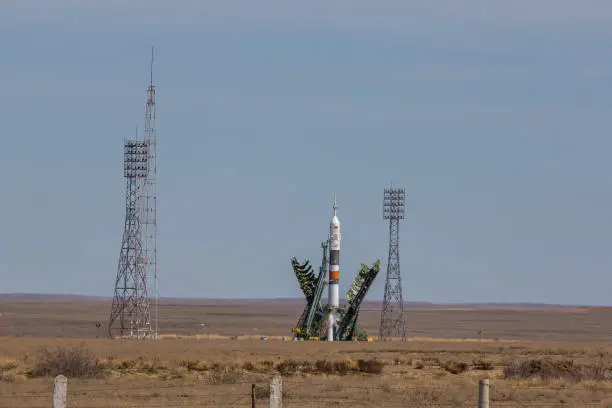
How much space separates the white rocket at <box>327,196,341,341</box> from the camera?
8056 centimetres

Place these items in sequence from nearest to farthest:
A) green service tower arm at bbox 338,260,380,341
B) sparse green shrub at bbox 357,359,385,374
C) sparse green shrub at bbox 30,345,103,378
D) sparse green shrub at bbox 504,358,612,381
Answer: sparse green shrub at bbox 30,345,103,378 < sparse green shrub at bbox 504,358,612,381 < sparse green shrub at bbox 357,359,385,374 < green service tower arm at bbox 338,260,380,341

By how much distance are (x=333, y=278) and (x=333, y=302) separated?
1448 millimetres

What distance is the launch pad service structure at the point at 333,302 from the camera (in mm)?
80188

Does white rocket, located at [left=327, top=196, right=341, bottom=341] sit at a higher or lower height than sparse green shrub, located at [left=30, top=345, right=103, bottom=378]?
higher

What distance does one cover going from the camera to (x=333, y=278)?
80875mm

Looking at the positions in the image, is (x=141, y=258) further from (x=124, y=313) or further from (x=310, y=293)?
(x=310, y=293)

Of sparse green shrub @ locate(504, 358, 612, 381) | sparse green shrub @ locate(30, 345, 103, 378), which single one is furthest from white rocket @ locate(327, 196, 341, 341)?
sparse green shrub @ locate(30, 345, 103, 378)

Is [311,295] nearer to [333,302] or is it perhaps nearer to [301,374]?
[333,302]

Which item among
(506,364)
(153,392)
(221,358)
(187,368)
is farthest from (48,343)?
(153,392)

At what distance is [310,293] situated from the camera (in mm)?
81812

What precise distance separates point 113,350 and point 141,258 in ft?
44.8

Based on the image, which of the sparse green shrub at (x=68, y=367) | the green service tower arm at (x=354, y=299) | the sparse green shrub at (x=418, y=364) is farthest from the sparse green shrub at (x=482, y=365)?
the green service tower arm at (x=354, y=299)

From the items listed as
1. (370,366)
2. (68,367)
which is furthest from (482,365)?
(68,367)

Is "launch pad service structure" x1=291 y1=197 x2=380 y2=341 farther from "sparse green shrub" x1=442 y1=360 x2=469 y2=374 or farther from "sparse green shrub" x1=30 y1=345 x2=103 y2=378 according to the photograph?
"sparse green shrub" x1=30 y1=345 x2=103 y2=378
